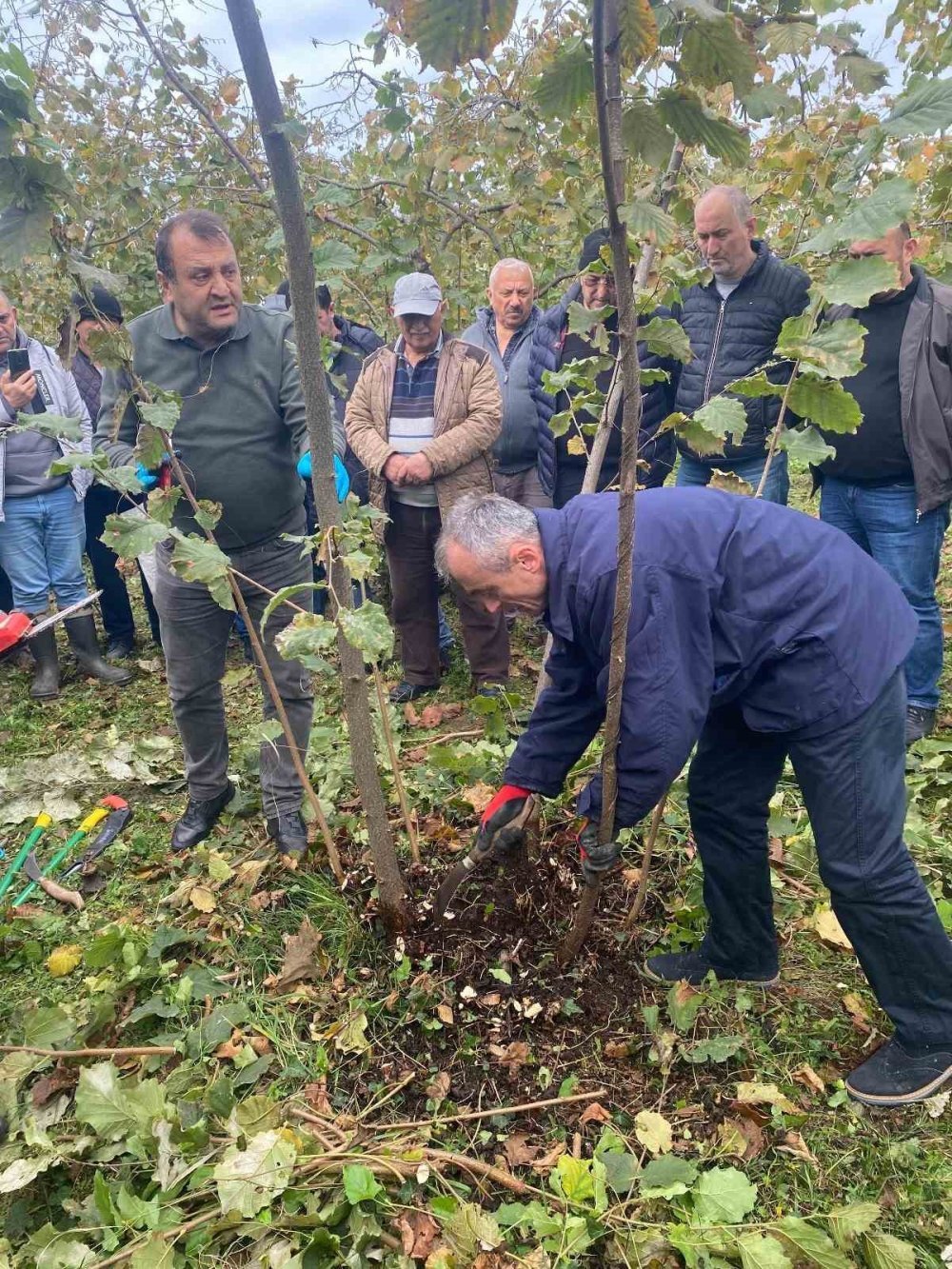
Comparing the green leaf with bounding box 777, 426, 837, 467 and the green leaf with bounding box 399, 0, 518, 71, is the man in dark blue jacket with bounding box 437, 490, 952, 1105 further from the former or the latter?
the green leaf with bounding box 399, 0, 518, 71

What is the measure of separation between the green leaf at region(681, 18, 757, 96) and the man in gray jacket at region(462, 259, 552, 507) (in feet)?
9.69

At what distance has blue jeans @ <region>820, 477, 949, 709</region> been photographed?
A: 3.14 meters

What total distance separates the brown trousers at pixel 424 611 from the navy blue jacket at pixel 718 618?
6.80 ft

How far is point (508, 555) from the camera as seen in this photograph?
1767 millimetres

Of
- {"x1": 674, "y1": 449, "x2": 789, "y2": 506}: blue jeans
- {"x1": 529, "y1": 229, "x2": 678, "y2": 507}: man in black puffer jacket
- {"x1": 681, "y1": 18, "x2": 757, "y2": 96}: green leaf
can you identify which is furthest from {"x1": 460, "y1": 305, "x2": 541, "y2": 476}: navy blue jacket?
{"x1": 681, "y1": 18, "x2": 757, "y2": 96}: green leaf

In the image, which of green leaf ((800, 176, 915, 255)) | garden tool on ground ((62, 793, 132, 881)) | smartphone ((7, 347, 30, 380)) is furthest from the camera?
smartphone ((7, 347, 30, 380))

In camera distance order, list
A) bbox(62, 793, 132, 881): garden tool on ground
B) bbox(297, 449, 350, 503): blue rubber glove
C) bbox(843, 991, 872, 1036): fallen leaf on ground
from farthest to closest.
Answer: bbox(62, 793, 132, 881): garden tool on ground, bbox(297, 449, 350, 503): blue rubber glove, bbox(843, 991, 872, 1036): fallen leaf on ground

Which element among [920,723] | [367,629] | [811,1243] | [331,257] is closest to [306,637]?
[367,629]

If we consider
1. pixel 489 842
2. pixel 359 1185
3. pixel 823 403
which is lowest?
pixel 359 1185

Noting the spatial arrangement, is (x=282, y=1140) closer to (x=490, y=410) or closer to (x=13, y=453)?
(x=490, y=410)

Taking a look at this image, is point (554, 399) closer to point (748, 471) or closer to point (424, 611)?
point (748, 471)

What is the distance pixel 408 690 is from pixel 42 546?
7.24ft

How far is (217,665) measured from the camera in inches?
115

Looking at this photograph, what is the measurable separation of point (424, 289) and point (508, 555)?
2.37m
